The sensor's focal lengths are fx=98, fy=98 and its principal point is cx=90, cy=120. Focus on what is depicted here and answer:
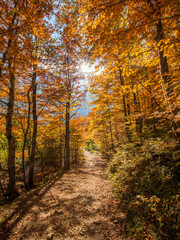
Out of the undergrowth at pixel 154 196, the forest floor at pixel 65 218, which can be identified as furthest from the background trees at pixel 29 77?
the undergrowth at pixel 154 196

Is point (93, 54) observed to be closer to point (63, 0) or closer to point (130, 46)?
point (130, 46)

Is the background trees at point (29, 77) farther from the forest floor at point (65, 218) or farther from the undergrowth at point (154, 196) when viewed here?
the undergrowth at point (154, 196)

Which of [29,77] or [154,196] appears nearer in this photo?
[154,196]

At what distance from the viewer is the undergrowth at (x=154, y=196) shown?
2.51 metres

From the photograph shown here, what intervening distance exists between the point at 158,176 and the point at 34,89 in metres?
9.49

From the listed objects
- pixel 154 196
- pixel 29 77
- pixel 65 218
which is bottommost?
pixel 65 218

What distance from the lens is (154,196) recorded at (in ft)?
9.94

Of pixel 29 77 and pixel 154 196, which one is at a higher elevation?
pixel 29 77

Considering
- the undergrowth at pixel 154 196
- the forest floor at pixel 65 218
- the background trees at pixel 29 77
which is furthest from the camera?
the background trees at pixel 29 77

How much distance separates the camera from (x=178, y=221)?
2359mm

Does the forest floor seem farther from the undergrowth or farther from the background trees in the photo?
the background trees

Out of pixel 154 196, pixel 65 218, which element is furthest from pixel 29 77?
pixel 154 196

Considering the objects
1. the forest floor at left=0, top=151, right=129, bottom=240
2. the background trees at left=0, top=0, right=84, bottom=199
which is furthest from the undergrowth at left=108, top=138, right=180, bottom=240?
Result: the background trees at left=0, top=0, right=84, bottom=199

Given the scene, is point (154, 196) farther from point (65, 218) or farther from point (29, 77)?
point (29, 77)
